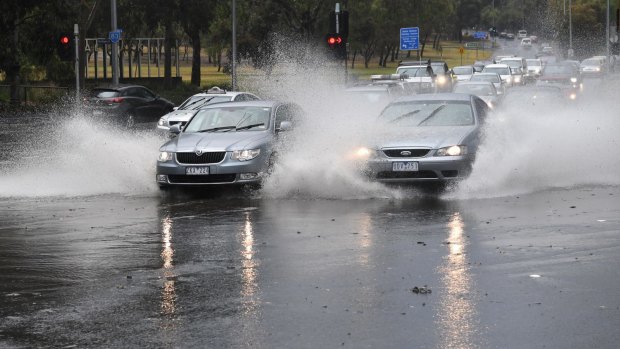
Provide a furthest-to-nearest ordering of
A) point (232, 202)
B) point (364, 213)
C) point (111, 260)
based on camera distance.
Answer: point (232, 202) → point (364, 213) → point (111, 260)

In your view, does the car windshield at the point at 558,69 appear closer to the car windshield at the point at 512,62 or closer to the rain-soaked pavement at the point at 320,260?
the car windshield at the point at 512,62

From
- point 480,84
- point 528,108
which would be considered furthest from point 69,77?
point 528,108

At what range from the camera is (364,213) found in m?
13.9

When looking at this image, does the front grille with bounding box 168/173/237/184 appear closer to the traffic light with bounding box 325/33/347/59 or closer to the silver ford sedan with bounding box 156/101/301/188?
the silver ford sedan with bounding box 156/101/301/188

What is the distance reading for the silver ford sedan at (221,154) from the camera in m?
16.2

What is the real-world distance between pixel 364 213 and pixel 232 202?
246 cm

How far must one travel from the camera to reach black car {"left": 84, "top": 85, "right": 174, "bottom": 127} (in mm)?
38844

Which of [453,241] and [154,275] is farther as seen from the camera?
[453,241]

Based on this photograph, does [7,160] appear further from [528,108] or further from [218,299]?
[218,299]

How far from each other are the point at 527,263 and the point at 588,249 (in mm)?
1075

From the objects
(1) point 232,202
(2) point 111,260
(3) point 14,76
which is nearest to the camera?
(2) point 111,260

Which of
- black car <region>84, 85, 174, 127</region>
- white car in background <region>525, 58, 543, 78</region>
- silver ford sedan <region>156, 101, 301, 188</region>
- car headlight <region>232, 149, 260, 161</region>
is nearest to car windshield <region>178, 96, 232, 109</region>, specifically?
black car <region>84, 85, 174, 127</region>

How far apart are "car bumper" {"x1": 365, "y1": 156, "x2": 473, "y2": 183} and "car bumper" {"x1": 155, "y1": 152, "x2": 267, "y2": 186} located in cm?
175

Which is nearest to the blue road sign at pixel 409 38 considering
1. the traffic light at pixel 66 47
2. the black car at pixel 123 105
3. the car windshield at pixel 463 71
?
the car windshield at pixel 463 71
